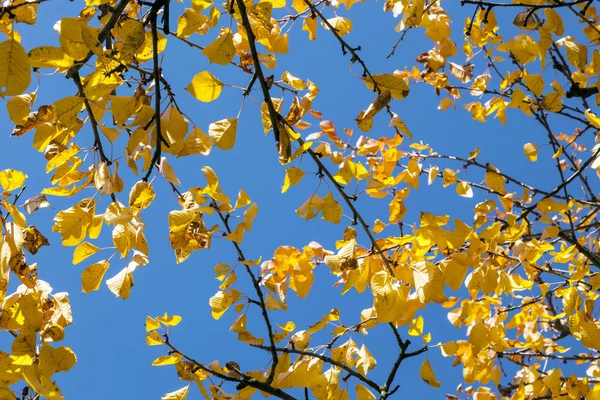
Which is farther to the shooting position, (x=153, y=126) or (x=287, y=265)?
(x=287, y=265)

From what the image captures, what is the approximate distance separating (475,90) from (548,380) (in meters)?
1.24

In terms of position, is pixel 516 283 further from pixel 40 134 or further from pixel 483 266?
pixel 40 134

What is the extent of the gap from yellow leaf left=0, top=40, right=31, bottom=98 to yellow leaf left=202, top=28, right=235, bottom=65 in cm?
36

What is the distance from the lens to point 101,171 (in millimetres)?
965

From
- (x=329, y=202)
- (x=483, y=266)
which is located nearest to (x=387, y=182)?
(x=329, y=202)

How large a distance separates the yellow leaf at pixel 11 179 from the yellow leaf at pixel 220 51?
→ 435 mm

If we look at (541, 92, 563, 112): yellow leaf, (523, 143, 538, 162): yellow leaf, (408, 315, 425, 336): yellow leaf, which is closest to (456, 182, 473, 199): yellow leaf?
(523, 143, 538, 162): yellow leaf

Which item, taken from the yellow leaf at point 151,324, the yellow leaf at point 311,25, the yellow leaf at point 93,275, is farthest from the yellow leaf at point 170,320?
the yellow leaf at point 311,25

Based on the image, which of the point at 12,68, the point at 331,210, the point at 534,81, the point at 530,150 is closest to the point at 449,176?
the point at 530,150

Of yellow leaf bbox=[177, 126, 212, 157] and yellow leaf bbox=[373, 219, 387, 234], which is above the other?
yellow leaf bbox=[373, 219, 387, 234]

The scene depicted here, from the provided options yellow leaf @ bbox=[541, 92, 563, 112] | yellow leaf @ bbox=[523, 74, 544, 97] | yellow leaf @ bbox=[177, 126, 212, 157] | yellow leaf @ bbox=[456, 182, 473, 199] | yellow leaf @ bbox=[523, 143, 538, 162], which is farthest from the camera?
yellow leaf @ bbox=[456, 182, 473, 199]

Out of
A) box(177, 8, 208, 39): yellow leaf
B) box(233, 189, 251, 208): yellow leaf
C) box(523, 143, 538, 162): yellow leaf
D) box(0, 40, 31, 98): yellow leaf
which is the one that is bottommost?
box(0, 40, 31, 98): yellow leaf

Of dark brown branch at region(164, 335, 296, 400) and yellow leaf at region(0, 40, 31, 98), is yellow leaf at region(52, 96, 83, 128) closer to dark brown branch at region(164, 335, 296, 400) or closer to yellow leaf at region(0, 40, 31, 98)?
yellow leaf at region(0, 40, 31, 98)

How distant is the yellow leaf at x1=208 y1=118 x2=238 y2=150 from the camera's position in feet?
3.12
